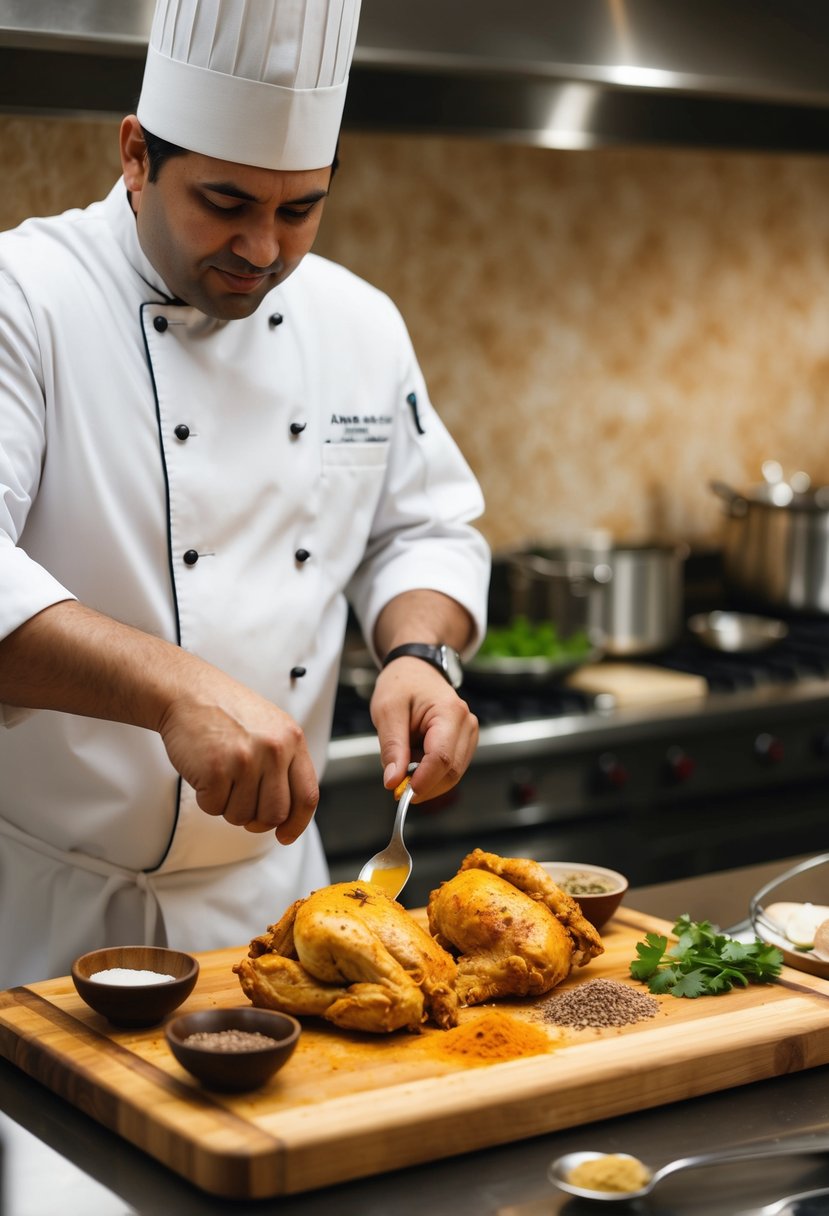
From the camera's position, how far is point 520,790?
110 inches


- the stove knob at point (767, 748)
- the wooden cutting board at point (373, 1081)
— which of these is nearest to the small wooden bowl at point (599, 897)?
→ the wooden cutting board at point (373, 1081)

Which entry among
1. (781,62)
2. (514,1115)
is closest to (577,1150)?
(514,1115)

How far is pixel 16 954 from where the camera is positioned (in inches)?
70.9

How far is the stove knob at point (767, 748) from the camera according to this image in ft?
10.1

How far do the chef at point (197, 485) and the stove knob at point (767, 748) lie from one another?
4.16ft

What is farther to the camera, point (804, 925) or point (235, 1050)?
point (804, 925)

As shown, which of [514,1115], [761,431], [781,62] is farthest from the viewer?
[761,431]

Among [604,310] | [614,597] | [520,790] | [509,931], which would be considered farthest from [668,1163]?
[604,310]

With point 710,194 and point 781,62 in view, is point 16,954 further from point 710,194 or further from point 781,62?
point 710,194

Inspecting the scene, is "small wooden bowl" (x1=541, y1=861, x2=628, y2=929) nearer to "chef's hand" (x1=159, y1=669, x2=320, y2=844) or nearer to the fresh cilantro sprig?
the fresh cilantro sprig

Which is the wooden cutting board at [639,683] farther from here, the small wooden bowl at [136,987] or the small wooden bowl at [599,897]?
the small wooden bowl at [136,987]

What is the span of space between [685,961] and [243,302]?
0.86m

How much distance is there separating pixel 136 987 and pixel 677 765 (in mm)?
1836

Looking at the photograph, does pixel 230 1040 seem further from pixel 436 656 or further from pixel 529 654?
pixel 529 654
